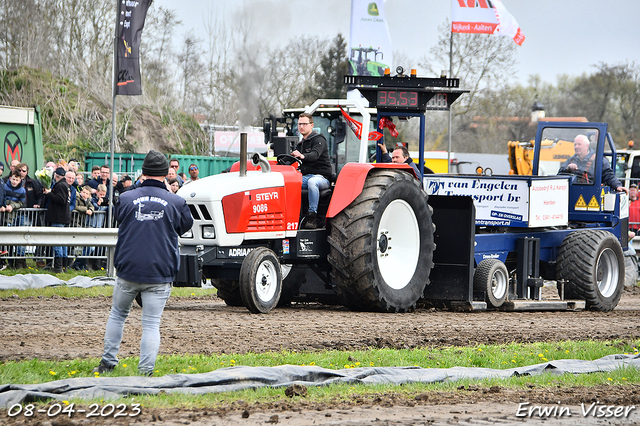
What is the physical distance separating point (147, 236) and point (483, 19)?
20.2 meters

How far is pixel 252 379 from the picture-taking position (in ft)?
18.8

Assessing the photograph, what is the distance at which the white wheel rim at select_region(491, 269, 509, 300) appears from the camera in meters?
11.5

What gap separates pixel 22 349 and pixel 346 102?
573cm

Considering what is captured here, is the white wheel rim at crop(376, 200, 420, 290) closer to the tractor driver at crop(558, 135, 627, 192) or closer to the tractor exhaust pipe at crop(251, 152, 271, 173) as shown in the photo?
the tractor exhaust pipe at crop(251, 152, 271, 173)

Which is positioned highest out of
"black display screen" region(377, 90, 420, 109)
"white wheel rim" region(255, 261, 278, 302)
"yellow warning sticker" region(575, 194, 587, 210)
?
"black display screen" region(377, 90, 420, 109)

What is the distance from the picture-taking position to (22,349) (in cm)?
706

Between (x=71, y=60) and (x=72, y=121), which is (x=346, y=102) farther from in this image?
(x=71, y=60)

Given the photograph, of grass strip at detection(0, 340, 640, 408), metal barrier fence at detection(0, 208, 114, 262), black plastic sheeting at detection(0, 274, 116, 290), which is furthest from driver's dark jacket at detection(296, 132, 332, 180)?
metal barrier fence at detection(0, 208, 114, 262)

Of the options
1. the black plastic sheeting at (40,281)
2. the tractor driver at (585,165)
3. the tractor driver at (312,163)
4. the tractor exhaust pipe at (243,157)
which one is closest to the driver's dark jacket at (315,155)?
the tractor driver at (312,163)

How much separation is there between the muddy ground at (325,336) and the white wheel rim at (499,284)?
0.29 metres

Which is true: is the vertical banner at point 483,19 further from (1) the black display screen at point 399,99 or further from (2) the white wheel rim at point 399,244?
(2) the white wheel rim at point 399,244

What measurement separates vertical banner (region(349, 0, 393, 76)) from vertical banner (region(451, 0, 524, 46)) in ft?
8.92

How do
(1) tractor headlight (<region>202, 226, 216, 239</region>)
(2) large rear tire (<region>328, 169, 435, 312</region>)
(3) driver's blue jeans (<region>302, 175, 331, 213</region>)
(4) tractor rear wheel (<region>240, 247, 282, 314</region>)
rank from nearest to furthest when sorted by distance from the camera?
1. (4) tractor rear wheel (<region>240, 247, 282, 314</region>)
2. (1) tractor headlight (<region>202, 226, 216, 239</region>)
3. (2) large rear tire (<region>328, 169, 435, 312</region>)
4. (3) driver's blue jeans (<region>302, 175, 331, 213</region>)

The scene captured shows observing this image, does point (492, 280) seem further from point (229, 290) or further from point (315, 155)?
point (229, 290)
